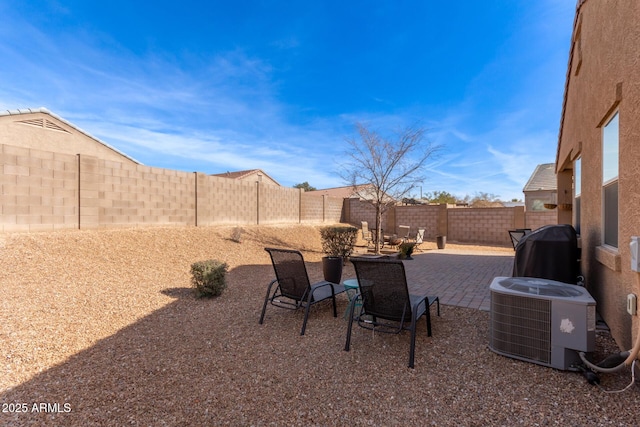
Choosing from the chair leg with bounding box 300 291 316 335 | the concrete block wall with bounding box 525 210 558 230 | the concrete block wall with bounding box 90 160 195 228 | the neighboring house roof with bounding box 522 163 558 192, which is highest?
the neighboring house roof with bounding box 522 163 558 192

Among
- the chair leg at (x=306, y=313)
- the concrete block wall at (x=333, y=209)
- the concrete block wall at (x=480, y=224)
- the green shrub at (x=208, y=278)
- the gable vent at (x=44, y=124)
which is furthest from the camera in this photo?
the concrete block wall at (x=333, y=209)

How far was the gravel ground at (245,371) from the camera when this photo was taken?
204cm

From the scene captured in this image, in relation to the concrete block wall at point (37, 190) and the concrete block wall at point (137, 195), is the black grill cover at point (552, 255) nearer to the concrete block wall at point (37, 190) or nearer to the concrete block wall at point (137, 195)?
Answer: the concrete block wall at point (137, 195)

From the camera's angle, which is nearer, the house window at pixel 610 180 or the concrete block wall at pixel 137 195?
the house window at pixel 610 180

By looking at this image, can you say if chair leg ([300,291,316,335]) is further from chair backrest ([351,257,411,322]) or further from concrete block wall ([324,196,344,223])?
concrete block wall ([324,196,344,223])

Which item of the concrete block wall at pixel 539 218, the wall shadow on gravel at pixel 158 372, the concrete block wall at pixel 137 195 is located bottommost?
the wall shadow on gravel at pixel 158 372

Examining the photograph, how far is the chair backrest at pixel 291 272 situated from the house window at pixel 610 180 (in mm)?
3635

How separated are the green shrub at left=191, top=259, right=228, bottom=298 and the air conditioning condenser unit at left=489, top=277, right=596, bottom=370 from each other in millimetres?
4202

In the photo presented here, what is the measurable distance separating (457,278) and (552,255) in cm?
265

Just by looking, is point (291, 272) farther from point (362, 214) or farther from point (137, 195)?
point (362, 214)

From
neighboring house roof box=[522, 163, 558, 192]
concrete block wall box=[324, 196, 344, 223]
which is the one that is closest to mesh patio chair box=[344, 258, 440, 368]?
concrete block wall box=[324, 196, 344, 223]

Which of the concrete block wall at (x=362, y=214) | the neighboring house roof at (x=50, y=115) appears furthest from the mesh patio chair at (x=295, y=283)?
the neighboring house roof at (x=50, y=115)

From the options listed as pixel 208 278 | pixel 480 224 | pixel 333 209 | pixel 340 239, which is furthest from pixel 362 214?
pixel 208 278

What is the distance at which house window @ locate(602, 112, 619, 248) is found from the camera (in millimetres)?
3125
